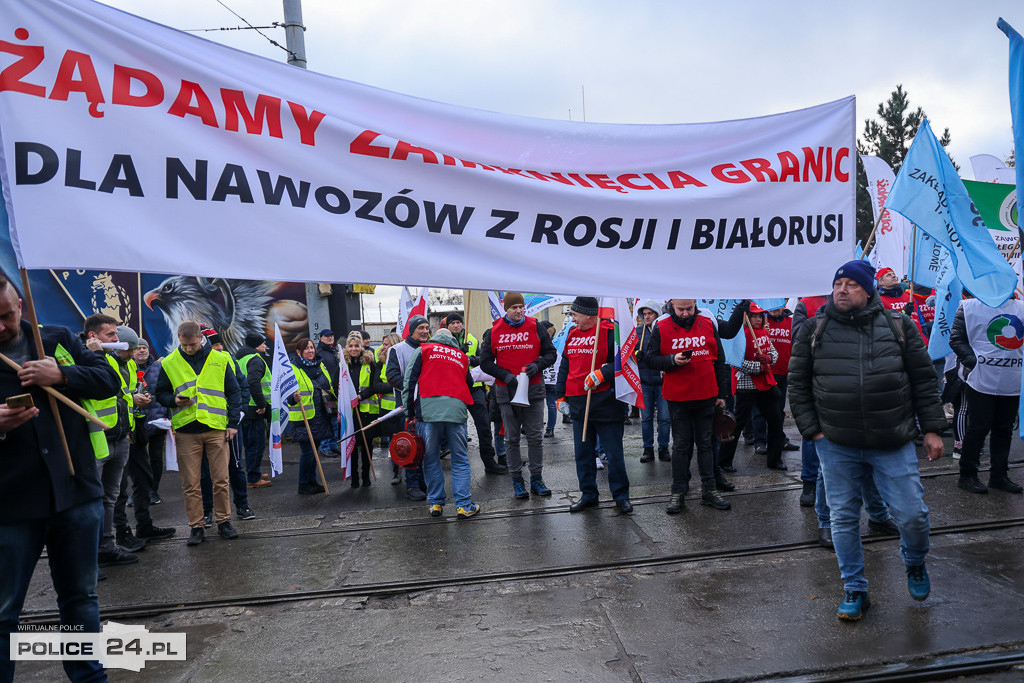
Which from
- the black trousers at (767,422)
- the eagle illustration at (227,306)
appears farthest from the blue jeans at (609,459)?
the eagle illustration at (227,306)

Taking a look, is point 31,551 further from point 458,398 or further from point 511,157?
point 458,398

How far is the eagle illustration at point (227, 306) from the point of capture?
18781 mm

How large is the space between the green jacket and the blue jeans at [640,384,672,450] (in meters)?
4.73

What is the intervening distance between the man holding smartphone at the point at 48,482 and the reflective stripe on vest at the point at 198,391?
9.91 feet

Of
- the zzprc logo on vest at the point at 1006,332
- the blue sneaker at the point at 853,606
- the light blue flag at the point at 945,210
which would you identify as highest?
the light blue flag at the point at 945,210

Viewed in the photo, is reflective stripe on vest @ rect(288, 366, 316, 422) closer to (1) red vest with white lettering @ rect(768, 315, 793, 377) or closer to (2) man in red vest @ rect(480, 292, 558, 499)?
(2) man in red vest @ rect(480, 292, 558, 499)

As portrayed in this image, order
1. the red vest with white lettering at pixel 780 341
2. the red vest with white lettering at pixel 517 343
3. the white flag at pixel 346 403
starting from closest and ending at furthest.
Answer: the red vest with white lettering at pixel 517 343 → the red vest with white lettering at pixel 780 341 → the white flag at pixel 346 403

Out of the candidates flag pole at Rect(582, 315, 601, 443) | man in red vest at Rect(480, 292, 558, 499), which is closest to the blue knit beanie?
flag pole at Rect(582, 315, 601, 443)

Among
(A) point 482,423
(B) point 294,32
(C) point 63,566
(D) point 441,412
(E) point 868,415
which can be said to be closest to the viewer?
(C) point 63,566

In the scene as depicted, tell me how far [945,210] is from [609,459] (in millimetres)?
3424

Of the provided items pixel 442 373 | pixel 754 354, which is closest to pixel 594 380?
pixel 442 373

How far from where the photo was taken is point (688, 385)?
6.12 metres

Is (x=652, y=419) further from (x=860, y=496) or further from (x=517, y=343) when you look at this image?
(x=860, y=496)

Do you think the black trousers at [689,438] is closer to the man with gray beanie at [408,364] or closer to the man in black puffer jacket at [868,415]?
the man in black puffer jacket at [868,415]
